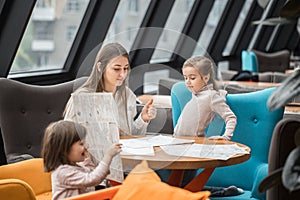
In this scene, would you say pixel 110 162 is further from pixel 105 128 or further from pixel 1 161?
pixel 1 161

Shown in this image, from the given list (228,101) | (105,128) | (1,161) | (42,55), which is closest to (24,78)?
(42,55)

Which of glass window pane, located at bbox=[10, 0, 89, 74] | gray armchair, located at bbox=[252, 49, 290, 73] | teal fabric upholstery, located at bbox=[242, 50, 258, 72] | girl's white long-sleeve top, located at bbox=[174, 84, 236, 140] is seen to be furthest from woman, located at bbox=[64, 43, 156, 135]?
gray armchair, located at bbox=[252, 49, 290, 73]

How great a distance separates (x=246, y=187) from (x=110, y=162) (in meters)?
1.22

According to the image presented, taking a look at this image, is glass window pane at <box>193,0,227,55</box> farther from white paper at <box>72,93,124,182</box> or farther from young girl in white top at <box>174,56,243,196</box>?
white paper at <box>72,93,124,182</box>

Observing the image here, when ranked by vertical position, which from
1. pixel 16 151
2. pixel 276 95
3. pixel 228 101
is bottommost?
pixel 16 151

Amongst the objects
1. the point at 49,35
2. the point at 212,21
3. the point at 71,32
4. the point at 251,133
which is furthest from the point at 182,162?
the point at 212,21

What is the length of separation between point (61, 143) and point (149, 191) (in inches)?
30.1

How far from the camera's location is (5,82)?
4.24 m

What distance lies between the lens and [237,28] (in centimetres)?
1169

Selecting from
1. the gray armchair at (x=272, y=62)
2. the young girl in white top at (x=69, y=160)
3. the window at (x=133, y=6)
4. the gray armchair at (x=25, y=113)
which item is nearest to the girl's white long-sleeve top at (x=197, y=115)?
the young girl in white top at (x=69, y=160)

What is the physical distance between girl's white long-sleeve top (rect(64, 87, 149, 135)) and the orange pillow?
607 mm

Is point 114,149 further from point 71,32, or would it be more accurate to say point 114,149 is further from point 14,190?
point 71,32

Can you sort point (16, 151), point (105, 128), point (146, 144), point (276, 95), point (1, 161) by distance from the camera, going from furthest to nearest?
point (16, 151)
point (1, 161)
point (146, 144)
point (105, 128)
point (276, 95)

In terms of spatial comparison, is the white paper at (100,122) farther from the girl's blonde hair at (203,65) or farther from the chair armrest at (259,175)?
the chair armrest at (259,175)
